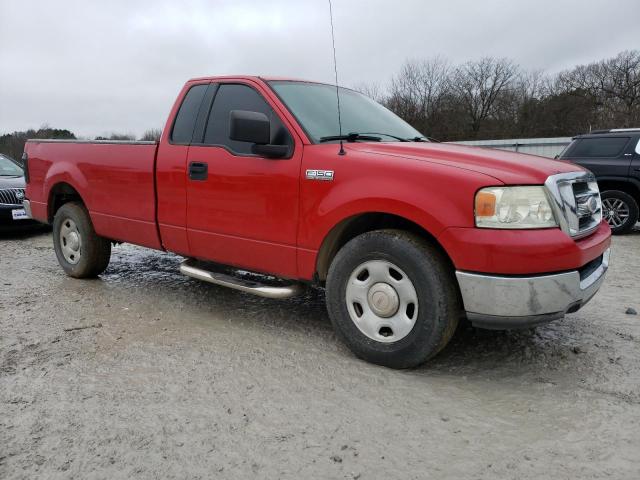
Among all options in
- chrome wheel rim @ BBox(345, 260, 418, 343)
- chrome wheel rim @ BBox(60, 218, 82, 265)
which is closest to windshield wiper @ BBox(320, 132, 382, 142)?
chrome wheel rim @ BBox(345, 260, 418, 343)

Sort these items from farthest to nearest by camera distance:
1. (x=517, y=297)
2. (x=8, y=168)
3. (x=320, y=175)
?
(x=8, y=168), (x=320, y=175), (x=517, y=297)

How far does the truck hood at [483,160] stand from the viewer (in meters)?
2.80

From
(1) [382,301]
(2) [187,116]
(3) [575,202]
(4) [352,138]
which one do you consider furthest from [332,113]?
(3) [575,202]

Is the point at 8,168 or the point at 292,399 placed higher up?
the point at 8,168

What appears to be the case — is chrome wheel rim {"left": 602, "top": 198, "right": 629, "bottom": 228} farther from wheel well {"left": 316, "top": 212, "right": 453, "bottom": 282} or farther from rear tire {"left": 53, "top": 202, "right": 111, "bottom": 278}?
rear tire {"left": 53, "top": 202, "right": 111, "bottom": 278}

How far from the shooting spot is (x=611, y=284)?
5195 mm

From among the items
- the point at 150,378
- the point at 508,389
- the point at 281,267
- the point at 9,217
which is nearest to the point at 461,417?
the point at 508,389

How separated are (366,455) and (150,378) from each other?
56.3 inches

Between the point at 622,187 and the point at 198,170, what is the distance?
25.0 ft

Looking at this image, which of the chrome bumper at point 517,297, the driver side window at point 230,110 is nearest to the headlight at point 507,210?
the chrome bumper at point 517,297

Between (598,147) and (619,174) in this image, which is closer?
(619,174)

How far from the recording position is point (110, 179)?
475 cm

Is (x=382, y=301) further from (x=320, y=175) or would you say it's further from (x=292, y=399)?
(x=320, y=175)

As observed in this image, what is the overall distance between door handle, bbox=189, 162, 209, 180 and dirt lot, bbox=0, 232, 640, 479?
1.14m
